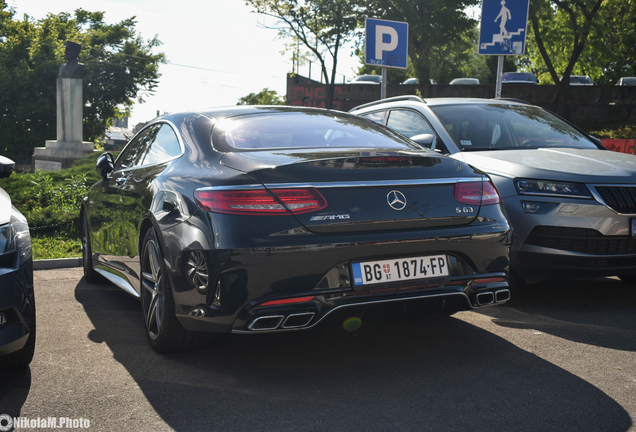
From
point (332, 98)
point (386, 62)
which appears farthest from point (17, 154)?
point (386, 62)

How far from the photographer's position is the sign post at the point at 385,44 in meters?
12.2

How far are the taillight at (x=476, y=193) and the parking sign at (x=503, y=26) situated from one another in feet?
24.5

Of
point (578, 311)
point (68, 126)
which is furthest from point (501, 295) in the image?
point (68, 126)

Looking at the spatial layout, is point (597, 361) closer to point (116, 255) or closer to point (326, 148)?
point (326, 148)

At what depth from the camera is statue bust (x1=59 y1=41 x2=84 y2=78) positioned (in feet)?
73.4

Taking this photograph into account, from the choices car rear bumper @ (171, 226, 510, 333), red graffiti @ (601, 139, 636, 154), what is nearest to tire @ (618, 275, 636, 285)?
car rear bumper @ (171, 226, 510, 333)

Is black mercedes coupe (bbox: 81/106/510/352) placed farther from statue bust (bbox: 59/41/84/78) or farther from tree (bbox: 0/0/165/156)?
tree (bbox: 0/0/165/156)

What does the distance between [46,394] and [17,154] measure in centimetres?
4363

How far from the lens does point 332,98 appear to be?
3581cm

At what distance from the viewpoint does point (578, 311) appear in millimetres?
4898

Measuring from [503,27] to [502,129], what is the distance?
512 centimetres

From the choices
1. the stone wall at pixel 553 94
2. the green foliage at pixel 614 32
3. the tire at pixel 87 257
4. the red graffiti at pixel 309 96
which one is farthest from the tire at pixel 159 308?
the red graffiti at pixel 309 96

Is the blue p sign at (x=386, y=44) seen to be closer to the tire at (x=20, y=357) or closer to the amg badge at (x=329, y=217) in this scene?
the amg badge at (x=329, y=217)

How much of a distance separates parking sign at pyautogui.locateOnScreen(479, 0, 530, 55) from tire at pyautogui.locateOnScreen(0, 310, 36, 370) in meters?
8.92
